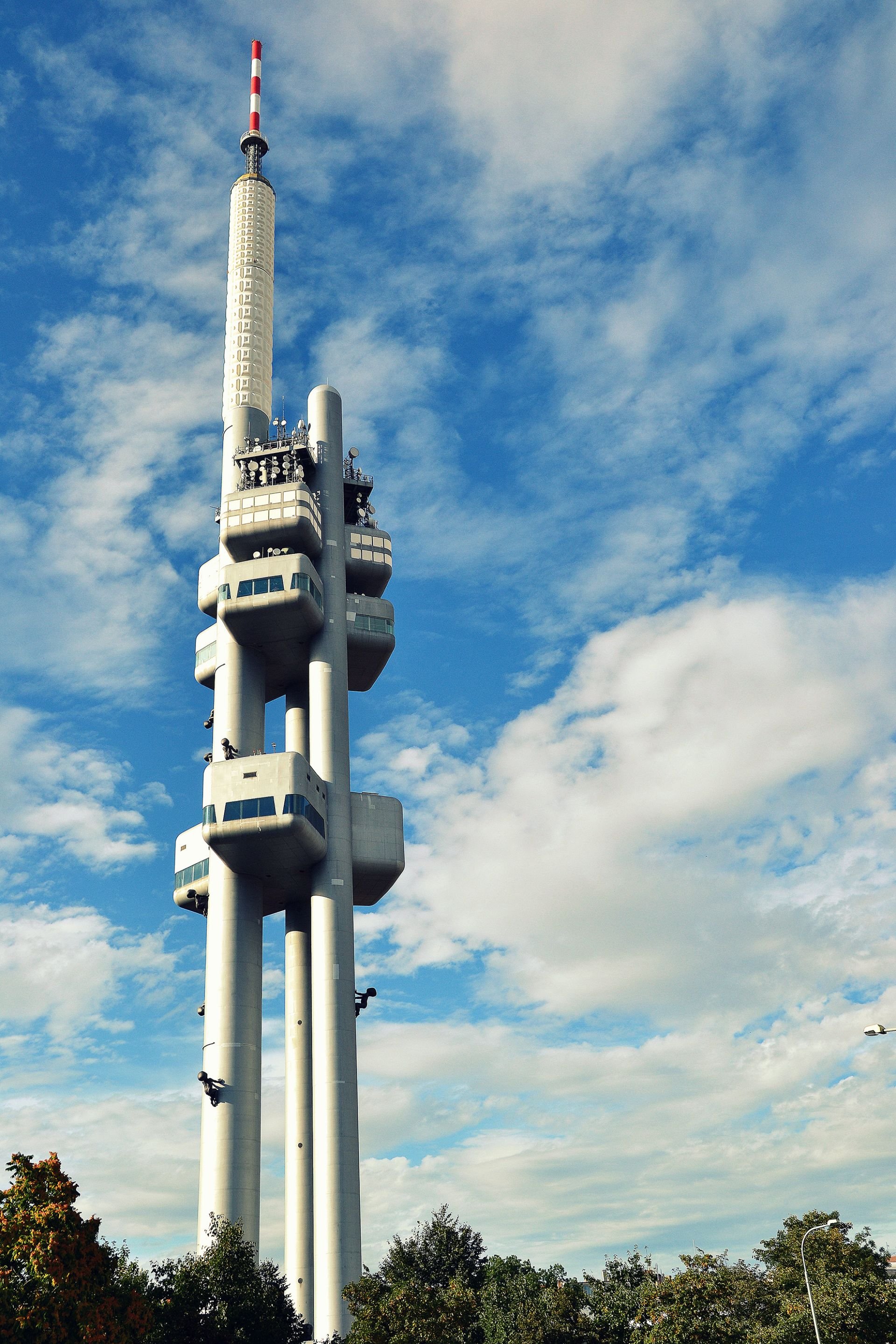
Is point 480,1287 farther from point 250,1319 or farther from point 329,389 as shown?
point 329,389

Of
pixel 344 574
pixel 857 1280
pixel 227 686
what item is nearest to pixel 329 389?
pixel 344 574

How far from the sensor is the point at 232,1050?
89.3 meters

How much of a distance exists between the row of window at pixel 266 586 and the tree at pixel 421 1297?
53929mm

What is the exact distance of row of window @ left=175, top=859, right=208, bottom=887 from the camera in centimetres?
9806

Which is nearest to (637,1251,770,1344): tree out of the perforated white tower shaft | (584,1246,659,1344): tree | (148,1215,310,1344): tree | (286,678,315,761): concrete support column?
(584,1246,659,1344): tree

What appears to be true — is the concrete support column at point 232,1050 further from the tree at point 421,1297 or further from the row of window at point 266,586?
the row of window at point 266,586

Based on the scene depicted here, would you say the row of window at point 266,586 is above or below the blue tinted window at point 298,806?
above

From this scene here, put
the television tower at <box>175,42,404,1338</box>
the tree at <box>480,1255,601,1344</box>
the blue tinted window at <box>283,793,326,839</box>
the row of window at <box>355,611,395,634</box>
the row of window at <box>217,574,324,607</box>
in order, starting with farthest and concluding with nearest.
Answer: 1. the row of window at <box>355,611,395,634</box>
2. the row of window at <box>217,574,324,607</box>
3. the blue tinted window at <box>283,793,326,839</box>
4. the television tower at <box>175,42,404,1338</box>
5. the tree at <box>480,1255,601,1344</box>

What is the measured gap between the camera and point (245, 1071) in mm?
89062

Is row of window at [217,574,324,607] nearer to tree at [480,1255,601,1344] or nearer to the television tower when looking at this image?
the television tower

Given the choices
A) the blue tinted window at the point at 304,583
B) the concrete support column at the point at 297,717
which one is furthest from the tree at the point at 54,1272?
the concrete support column at the point at 297,717

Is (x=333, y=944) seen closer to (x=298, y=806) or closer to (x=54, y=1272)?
(x=298, y=806)

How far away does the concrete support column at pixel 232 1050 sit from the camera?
84.8 metres

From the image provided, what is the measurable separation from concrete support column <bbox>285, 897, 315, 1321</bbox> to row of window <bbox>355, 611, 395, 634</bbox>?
2570 cm
